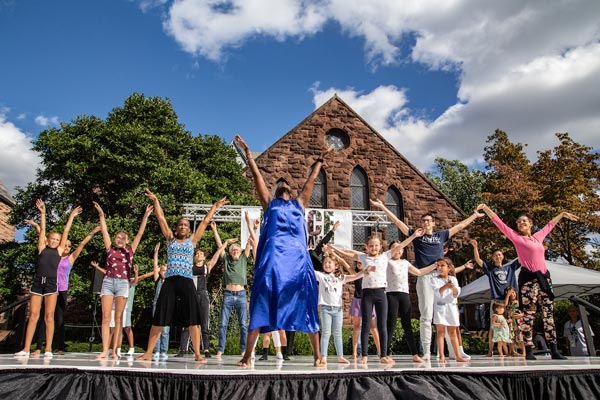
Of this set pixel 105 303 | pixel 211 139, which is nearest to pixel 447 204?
pixel 211 139

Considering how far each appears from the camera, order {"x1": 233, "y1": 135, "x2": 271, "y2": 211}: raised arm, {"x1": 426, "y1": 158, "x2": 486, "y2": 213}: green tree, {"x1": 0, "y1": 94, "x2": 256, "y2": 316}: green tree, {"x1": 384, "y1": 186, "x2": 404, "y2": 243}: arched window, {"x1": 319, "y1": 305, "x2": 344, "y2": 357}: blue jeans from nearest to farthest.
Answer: {"x1": 233, "y1": 135, "x2": 271, "y2": 211}: raised arm, {"x1": 319, "y1": 305, "x2": 344, "y2": 357}: blue jeans, {"x1": 0, "y1": 94, "x2": 256, "y2": 316}: green tree, {"x1": 384, "y1": 186, "x2": 404, "y2": 243}: arched window, {"x1": 426, "y1": 158, "x2": 486, "y2": 213}: green tree

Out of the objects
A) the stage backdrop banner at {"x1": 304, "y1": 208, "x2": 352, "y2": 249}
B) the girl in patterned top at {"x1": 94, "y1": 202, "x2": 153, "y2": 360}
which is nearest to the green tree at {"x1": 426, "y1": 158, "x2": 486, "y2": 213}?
the stage backdrop banner at {"x1": 304, "y1": 208, "x2": 352, "y2": 249}

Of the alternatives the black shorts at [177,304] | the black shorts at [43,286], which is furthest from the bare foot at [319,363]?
the black shorts at [43,286]

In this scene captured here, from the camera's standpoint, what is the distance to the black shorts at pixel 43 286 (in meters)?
6.26

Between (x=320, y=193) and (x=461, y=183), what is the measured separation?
67.9ft

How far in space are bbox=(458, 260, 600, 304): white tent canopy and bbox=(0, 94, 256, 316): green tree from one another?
8.87 metres

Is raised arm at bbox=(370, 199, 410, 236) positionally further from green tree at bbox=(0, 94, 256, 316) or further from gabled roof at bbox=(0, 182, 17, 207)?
gabled roof at bbox=(0, 182, 17, 207)

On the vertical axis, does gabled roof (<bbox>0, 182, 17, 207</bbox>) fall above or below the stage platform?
above

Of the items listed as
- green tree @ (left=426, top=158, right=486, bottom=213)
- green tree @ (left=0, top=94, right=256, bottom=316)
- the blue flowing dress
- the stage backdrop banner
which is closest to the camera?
the blue flowing dress

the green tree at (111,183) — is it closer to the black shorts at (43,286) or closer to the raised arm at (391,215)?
the black shorts at (43,286)

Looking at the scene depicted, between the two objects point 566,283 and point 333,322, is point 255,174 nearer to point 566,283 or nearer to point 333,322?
point 333,322

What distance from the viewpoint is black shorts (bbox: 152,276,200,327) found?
5246mm

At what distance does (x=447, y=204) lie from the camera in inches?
841

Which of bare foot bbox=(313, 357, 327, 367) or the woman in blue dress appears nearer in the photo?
the woman in blue dress
